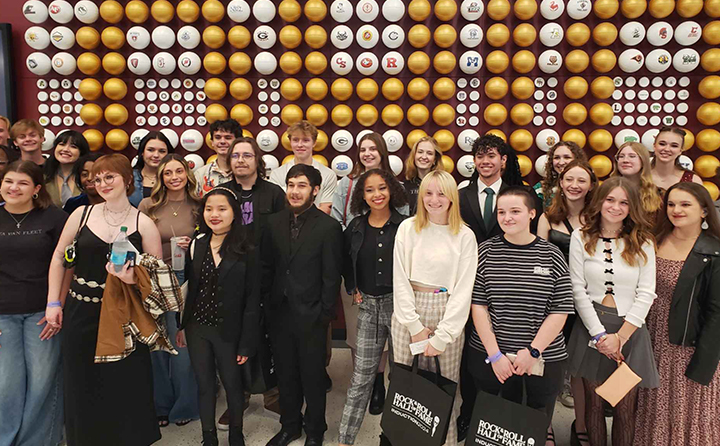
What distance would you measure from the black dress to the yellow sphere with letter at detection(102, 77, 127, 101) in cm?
287

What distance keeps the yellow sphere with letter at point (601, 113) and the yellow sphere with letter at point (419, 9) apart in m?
2.07

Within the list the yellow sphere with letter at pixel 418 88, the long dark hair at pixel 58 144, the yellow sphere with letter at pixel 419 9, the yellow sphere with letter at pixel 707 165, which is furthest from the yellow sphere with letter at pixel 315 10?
the yellow sphere with letter at pixel 707 165

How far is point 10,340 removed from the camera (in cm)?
259

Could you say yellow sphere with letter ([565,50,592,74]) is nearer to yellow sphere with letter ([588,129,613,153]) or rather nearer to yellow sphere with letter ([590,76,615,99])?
yellow sphere with letter ([590,76,615,99])

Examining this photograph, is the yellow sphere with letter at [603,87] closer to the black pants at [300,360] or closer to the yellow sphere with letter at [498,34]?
the yellow sphere with letter at [498,34]

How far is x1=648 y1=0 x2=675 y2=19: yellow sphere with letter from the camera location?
448 centimetres

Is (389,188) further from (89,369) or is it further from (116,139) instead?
(116,139)

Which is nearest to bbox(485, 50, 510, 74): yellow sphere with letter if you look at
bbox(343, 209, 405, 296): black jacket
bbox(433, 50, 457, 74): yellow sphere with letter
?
bbox(433, 50, 457, 74): yellow sphere with letter

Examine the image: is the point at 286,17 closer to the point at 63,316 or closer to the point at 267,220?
the point at 267,220

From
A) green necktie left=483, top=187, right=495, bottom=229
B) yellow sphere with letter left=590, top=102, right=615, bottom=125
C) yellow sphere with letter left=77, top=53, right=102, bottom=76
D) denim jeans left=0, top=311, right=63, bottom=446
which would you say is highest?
yellow sphere with letter left=77, top=53, right=102, bottom=76

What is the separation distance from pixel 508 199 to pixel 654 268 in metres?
0.91

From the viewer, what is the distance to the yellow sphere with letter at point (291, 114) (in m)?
4.68

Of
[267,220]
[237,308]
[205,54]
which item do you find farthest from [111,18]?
[237,308]

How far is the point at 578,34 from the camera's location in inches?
178
